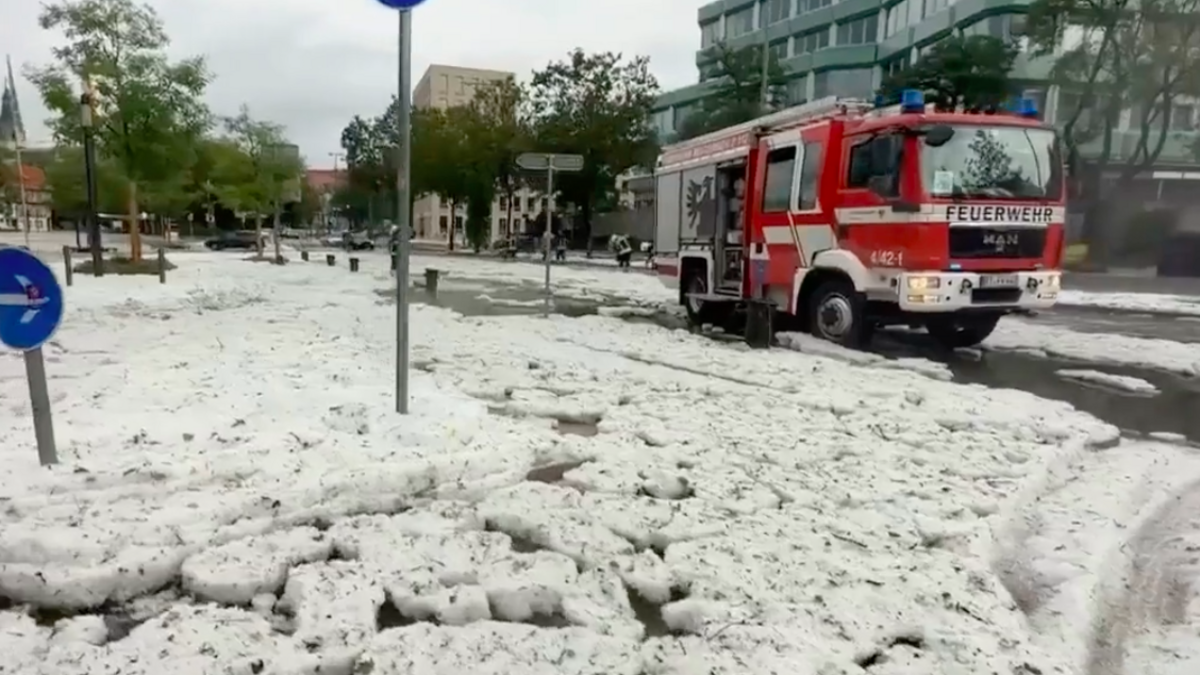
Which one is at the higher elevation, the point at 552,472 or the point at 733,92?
the point at 733,92

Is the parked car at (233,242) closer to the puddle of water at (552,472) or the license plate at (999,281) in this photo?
the license plate at (999,281)

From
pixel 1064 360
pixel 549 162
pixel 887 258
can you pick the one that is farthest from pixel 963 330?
pixel 549 162

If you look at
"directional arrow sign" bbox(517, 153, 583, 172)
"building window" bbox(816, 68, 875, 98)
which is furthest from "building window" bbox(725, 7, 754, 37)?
"directional arrow sign" bbox(517, 153, 583, 172)

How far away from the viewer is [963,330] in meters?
11.4

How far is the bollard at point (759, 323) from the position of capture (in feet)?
35.9

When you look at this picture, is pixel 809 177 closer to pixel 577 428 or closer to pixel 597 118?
pixel 577 428

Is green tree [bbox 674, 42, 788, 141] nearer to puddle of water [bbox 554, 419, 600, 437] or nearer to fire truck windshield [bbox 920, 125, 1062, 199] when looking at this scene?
fire truck windshield [bbox 920, 125, 1062, 199]

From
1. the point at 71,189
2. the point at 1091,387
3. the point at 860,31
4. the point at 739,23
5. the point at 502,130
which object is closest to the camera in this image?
the point at 1091,387

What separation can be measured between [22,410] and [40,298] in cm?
213

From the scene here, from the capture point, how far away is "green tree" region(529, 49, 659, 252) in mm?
44438

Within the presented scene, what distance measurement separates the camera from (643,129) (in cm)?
4569

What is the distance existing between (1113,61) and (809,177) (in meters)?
28.2

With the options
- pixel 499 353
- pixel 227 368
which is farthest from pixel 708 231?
pixel 227 368

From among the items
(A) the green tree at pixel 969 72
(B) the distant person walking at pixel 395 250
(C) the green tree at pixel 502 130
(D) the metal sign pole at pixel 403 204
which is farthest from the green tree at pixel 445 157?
(D) the metal sign pole at pixel 403 204
